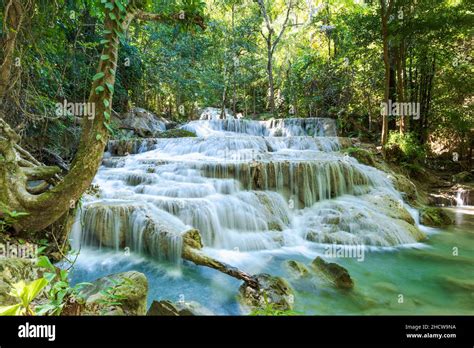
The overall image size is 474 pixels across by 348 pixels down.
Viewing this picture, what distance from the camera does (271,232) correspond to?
6.69 metres

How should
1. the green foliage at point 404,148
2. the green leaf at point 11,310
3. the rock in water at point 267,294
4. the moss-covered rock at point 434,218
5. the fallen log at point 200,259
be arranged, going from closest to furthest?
the green leaf at point 11,310 → the rock in water at point 267,294 → the fallen log at point 200,259 → the moss-covered rock at point 434,218 → the green foliage at point 404,148

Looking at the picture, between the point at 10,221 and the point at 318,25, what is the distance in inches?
784

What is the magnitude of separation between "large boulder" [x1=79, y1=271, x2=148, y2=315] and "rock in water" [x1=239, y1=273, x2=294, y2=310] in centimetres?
138

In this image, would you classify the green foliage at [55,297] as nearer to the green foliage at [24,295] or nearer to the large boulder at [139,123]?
the green foliage at [24,295]

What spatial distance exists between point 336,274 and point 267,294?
1.46 m

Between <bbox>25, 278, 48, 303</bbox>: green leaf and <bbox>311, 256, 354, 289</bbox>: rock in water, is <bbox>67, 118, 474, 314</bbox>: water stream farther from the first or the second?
<bbox>25, 278, 48, 303</bbox>: green leaf

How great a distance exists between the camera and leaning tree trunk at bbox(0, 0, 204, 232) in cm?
289

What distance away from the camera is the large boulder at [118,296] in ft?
8.05

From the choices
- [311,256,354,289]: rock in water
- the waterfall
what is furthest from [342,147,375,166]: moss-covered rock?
[311,256,354,289]: rock in water

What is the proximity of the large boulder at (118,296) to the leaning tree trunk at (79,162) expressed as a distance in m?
0.98

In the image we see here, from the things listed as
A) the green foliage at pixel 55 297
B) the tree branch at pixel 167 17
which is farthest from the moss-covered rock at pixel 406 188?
the green foliage at pixel 55 297
